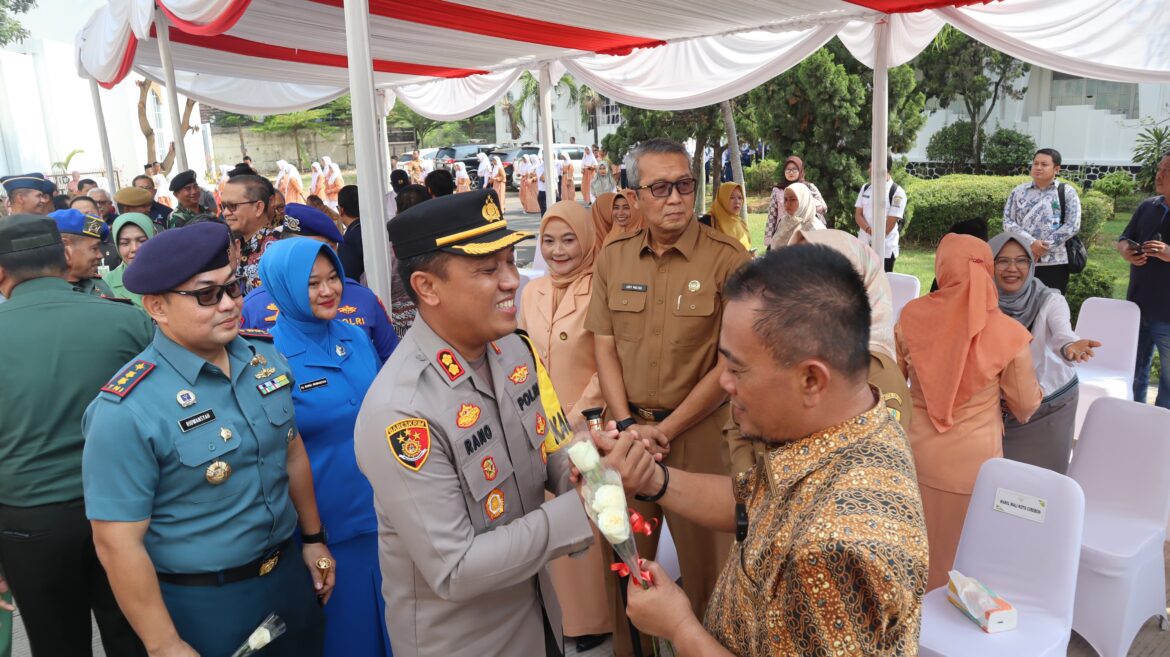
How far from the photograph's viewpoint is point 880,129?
6590mm

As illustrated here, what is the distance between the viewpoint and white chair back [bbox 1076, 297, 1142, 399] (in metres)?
4.75

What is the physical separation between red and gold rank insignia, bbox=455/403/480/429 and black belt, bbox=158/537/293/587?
2.69ft

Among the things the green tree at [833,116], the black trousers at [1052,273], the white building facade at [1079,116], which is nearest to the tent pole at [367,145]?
the black trousers at [1052,273]

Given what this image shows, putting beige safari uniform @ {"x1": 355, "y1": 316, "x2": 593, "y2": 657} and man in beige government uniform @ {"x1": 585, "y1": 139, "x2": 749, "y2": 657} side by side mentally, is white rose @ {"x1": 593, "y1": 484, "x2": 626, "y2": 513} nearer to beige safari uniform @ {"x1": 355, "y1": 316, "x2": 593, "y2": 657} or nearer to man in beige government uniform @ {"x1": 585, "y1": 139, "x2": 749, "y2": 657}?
beige safari uniform @ {"x1": 355, "y1": 316, "x2": 593, "y2": 657}

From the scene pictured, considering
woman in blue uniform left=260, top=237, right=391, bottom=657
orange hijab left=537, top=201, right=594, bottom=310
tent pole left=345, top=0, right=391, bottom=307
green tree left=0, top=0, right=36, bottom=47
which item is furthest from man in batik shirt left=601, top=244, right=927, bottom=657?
green tree left=0, top=0, right=36, bottom=47

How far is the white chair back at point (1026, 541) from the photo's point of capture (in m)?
2.45

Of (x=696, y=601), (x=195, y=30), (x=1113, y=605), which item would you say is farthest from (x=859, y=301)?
(x=195, y=30)

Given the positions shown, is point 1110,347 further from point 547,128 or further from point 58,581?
point 547,128

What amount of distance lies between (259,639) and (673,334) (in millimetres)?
1750

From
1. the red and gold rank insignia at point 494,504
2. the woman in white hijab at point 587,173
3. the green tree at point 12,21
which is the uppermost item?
Answer: the green tree at point 12,21

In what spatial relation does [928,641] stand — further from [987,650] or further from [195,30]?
[195,30]

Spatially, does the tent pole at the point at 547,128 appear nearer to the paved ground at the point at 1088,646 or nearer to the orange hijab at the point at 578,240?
the orange hijab at the point at 578,240

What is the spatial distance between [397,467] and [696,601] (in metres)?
1.95

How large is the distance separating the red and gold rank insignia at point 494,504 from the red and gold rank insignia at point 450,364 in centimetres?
28
